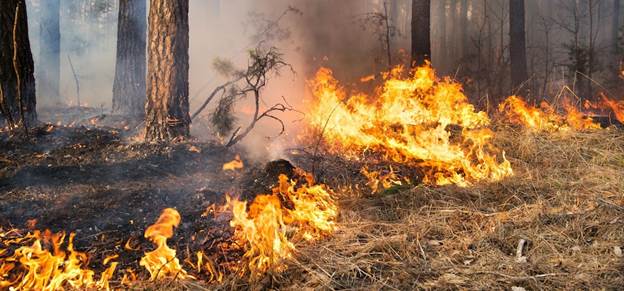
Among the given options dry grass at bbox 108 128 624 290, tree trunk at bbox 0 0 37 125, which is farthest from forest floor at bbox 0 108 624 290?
tree trunk at bbox 0 0 37 125

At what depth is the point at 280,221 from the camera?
3678 millimetres

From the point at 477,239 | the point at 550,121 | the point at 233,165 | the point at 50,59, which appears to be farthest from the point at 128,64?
the point at 50,59

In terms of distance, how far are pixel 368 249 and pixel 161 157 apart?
3.09 metres

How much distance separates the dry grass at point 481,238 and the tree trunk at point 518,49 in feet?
25.9

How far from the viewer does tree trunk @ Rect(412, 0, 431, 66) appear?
9.34m

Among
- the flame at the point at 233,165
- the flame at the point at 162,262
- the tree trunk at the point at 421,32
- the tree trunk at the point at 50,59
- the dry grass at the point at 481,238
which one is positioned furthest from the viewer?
the tree trunk at the point at 50,59

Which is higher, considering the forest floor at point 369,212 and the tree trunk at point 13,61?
the tree trunk at point 13,61

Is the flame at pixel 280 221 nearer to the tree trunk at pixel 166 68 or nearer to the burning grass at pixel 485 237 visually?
the burning grass at pixel 485 237

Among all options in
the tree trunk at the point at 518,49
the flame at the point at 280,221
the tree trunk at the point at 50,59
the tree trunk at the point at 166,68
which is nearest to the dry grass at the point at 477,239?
the flame at the point at 280,221

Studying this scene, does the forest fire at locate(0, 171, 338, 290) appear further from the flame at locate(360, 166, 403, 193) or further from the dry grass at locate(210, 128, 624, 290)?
the flame at locate(360, 166, 403, 193)

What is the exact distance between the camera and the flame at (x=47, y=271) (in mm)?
3022

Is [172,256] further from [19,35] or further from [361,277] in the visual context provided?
[19,35]

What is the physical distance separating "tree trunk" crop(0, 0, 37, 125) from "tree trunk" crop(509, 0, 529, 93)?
37.2 feet

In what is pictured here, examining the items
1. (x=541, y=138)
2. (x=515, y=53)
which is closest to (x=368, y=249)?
(x=541, y=138)
